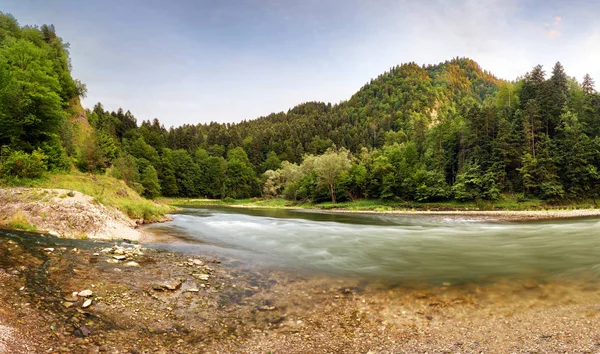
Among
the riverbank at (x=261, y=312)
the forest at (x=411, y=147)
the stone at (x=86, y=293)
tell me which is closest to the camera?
the riverbank at (x=261, y=312)

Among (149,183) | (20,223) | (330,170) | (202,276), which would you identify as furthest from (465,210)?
(149,183)

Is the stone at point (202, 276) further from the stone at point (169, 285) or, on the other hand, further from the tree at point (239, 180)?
the tree at point (239, 180)

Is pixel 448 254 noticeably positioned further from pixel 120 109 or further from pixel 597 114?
pixel 120 109

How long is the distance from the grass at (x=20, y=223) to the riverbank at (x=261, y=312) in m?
4.20

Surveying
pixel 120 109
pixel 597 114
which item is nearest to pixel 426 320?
pixel 597 114

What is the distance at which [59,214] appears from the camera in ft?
52.6

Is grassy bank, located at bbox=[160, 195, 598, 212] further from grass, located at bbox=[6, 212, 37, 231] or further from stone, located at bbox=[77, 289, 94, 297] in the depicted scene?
stone, located at bbox=[77, 289, 94, 297]

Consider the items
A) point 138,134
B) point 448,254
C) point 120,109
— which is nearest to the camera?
point 448,254

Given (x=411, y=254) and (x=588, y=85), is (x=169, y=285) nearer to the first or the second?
(x=411, y=254)

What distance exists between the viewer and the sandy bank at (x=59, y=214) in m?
15.3

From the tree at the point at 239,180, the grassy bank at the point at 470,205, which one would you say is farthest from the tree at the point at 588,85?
the tree at the point at 239,180

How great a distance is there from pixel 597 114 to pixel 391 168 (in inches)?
1580

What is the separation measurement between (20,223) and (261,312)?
14408mm

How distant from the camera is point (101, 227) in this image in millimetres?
16781
